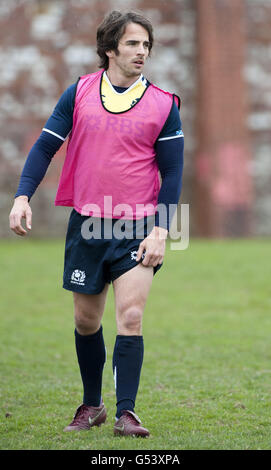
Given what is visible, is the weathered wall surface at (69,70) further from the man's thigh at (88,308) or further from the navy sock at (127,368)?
the navy sock at (127,368)

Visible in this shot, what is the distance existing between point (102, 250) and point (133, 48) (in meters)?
1.14

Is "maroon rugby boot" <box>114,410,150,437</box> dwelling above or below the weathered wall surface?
below

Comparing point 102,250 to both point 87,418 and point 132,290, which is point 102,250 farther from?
point 87,418

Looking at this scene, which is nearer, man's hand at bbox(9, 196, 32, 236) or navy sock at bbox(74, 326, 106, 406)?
man's hand at bbox(9, 196, 32, 236)

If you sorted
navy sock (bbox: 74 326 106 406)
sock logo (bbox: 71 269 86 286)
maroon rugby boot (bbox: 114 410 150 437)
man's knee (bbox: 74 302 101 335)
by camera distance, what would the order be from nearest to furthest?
maroon rugby boot (bbox: 114 410 150 437), sock logo (bbox: 71 269 86 286), man's knee (bbox: 74 302 101 335), navy sock (bbox: 74 326 106 406)

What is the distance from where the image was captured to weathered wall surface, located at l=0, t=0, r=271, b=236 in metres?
19.2

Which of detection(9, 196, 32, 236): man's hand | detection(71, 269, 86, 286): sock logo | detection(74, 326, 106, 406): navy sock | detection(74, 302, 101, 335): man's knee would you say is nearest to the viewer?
detection(9, 196, 32, 236): man's hand

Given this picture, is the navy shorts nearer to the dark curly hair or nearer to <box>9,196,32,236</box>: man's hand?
<box>9,196,32,236</box>: man's hand

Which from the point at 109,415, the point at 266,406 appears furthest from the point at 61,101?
the point at 266,406

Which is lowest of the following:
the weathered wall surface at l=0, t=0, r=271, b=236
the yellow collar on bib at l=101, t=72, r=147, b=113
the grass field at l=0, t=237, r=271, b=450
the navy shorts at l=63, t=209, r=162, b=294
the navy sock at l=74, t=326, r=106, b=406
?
the grass field at l=0, t=237, r=271, b=450

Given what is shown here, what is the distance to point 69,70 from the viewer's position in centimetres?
1936

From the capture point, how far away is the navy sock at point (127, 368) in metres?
4.00

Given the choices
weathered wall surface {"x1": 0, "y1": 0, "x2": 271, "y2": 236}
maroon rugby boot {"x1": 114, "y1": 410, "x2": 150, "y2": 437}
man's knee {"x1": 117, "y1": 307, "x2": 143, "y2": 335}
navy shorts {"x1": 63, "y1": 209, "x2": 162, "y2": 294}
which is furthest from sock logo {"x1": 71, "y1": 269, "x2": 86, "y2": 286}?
weathered wall surface {"x1": 0, "y1": 0, "x2": 271, "y2": 236}

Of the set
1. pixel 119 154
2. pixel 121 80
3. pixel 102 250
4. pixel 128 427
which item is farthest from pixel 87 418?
pixel 121 80
